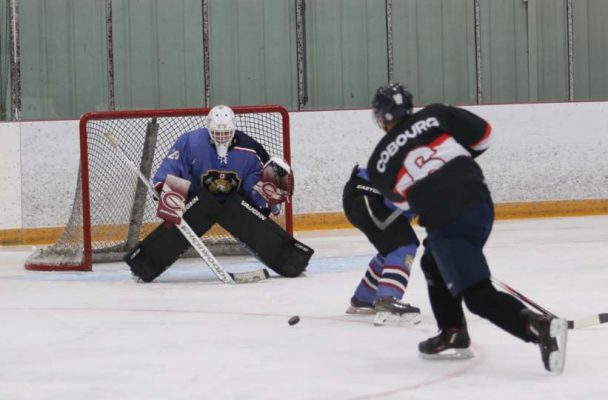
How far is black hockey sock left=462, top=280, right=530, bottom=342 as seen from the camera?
3.23 meters

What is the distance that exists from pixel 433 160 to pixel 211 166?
266 centimetres

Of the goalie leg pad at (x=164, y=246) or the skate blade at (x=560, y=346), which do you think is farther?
the goalie leg pad at (x=164, y=246)

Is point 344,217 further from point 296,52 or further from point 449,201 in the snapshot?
point 449,201

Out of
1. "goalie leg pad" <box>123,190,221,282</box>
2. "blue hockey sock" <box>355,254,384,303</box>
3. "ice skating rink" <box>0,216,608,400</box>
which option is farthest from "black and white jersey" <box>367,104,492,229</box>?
"goalie leg pad" <box>123,190,221,282</box>

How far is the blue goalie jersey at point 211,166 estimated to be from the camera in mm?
5891

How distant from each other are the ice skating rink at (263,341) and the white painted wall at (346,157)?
5.40ft

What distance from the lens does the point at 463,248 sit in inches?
130

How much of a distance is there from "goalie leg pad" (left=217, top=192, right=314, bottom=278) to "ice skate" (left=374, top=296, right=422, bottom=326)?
158 centimetres

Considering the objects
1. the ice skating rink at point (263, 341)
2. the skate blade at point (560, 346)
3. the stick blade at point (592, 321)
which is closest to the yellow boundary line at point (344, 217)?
the ice skating rink at point (263, 341)

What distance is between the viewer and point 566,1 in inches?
395

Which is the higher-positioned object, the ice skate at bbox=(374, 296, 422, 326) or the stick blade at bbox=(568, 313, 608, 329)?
the stick blade at bbox=(568, 313, 608, 329)

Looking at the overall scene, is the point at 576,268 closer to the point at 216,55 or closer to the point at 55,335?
the point at 55,335

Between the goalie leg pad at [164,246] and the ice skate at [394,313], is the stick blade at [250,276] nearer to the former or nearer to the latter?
the goalie leg pad at [164,246]

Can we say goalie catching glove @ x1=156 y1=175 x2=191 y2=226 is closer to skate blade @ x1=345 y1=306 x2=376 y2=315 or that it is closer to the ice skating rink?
the ice skating rink
